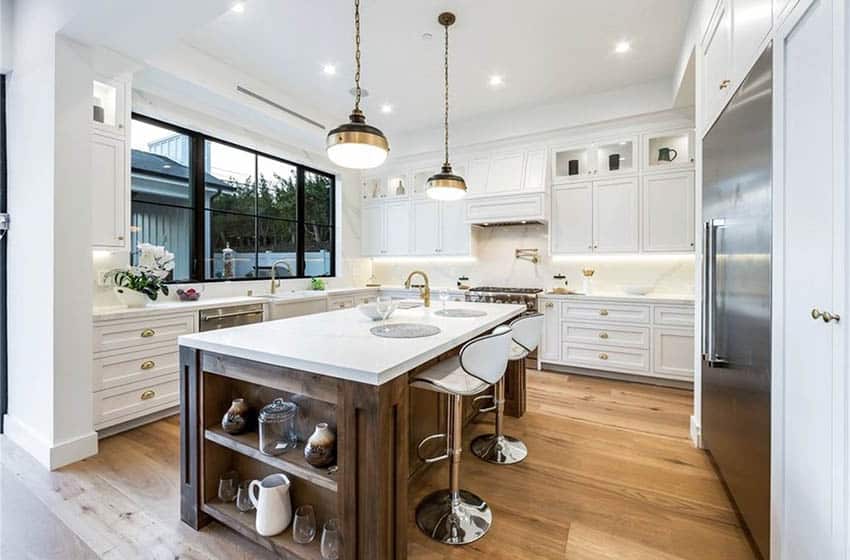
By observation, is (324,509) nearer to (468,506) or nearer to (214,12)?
(468,506)

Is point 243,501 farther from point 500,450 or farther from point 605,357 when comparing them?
point 605,357

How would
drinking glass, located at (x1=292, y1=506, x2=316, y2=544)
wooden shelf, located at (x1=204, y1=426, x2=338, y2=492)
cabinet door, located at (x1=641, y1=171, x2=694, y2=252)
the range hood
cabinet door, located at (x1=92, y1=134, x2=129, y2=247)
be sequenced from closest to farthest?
wooden shelf, located at (x1=204, y1=426, x2=338, y2=492) → drinking glass, located at (x1=292, y1=506, x2=316, y2=544) → cabinet door, located at (x1=92, y1=134, x2=129, y2=247) → cabinet door, located at (x1=641, y1=171, x2=694, y2=252) → the range hood

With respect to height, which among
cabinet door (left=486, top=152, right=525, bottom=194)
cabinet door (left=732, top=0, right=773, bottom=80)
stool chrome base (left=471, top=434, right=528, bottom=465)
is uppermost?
cabinet door (left=486, top=152, right=525, bottom=194)

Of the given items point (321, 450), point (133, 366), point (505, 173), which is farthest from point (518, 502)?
point (505, 173)

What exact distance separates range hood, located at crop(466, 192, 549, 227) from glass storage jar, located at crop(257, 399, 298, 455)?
360 centimetres

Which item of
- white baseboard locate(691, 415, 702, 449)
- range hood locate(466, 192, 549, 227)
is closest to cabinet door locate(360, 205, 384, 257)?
range hood locate(466, 192, 549, 227)

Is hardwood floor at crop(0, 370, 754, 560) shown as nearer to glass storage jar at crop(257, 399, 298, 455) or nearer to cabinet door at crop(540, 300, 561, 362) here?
glass storage jar at crop(257, 399, 298, 455)

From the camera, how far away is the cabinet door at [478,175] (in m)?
4.89

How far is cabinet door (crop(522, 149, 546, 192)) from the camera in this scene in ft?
14.6

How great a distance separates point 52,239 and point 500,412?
3.08m

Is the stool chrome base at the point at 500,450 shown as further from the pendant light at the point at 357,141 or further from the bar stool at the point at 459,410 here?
the pendant light at the point at 357,141

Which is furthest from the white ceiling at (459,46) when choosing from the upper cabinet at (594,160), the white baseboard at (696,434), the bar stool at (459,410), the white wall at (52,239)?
the white baseboard at (696,434)

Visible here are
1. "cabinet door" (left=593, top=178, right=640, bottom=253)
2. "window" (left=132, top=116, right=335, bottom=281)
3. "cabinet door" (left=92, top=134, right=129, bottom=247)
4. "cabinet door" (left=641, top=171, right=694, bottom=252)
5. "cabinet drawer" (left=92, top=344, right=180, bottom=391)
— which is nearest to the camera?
"cabinet drawer" (left=92, top=344, right=180, bottom=391)

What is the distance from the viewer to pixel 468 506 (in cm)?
191
